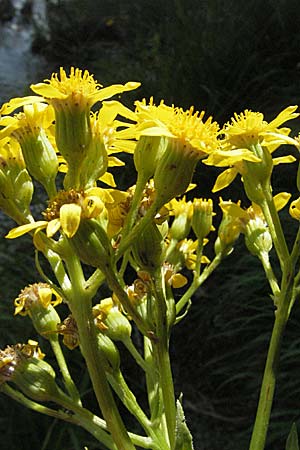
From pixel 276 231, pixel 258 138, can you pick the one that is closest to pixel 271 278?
pixel 276 231

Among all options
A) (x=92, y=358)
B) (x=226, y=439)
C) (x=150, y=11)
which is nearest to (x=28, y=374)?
(x=92, y=358)

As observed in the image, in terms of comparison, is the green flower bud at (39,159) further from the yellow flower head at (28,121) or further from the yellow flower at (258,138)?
the yellow flower at (258,138)

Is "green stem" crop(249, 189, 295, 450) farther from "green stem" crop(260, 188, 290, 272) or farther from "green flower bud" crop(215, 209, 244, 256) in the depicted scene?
"green flower bud" crop(215, 209, 244, 256)

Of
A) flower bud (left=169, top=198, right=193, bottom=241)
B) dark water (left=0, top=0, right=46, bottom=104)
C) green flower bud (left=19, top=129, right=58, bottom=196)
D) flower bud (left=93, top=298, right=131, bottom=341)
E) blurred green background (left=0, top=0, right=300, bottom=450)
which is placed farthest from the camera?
dark water (left=0, top=0, right=46, bottom=104)

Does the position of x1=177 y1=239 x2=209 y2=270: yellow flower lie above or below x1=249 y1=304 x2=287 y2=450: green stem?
above

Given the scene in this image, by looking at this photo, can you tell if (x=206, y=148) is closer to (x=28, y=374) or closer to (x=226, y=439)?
(x=28, y=374)

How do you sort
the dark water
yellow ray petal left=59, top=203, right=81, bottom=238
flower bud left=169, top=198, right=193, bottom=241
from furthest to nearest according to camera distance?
the dark water, flower bud left=169, top=198, right=193, bottom=241, yellow ray petal left=59, top=203, right=81, bottom=238

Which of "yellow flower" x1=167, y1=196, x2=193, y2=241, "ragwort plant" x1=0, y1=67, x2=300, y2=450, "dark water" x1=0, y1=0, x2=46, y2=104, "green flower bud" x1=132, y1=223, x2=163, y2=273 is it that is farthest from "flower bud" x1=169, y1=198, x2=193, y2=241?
"dark water" x1=0, y1=0, x2=46, y2=104
